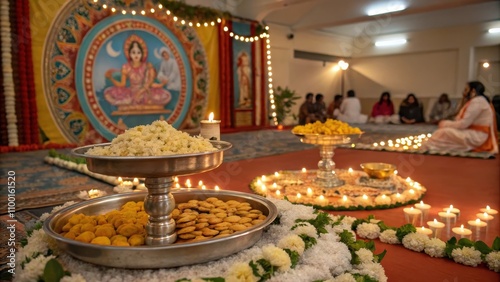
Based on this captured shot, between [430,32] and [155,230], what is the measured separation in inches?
545

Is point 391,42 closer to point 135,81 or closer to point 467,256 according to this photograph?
point 135,81

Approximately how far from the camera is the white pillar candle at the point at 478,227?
2.29 m

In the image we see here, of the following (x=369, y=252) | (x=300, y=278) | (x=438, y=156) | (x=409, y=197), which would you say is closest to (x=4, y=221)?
(x=300, y=278)

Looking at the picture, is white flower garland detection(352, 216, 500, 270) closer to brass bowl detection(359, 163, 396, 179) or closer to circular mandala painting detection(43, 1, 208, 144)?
brass bowl detection(359, 163, 396, 179)

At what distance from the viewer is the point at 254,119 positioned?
10.5 metres

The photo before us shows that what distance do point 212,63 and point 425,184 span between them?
260 inches

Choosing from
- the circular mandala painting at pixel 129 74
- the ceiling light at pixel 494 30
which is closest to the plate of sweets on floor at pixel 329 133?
the circular mandala painting at pixel 129 74

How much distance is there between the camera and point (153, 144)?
146cm

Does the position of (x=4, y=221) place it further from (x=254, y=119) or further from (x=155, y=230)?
(x=254, y=119)

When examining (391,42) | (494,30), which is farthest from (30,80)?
(494,30)

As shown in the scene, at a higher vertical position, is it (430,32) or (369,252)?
(430,32)

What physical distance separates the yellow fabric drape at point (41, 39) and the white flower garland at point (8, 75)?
407 mm

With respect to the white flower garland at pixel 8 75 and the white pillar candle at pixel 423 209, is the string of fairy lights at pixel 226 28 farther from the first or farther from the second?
the white pillar candle at pixel 423 209

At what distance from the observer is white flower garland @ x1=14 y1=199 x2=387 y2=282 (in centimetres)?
136
